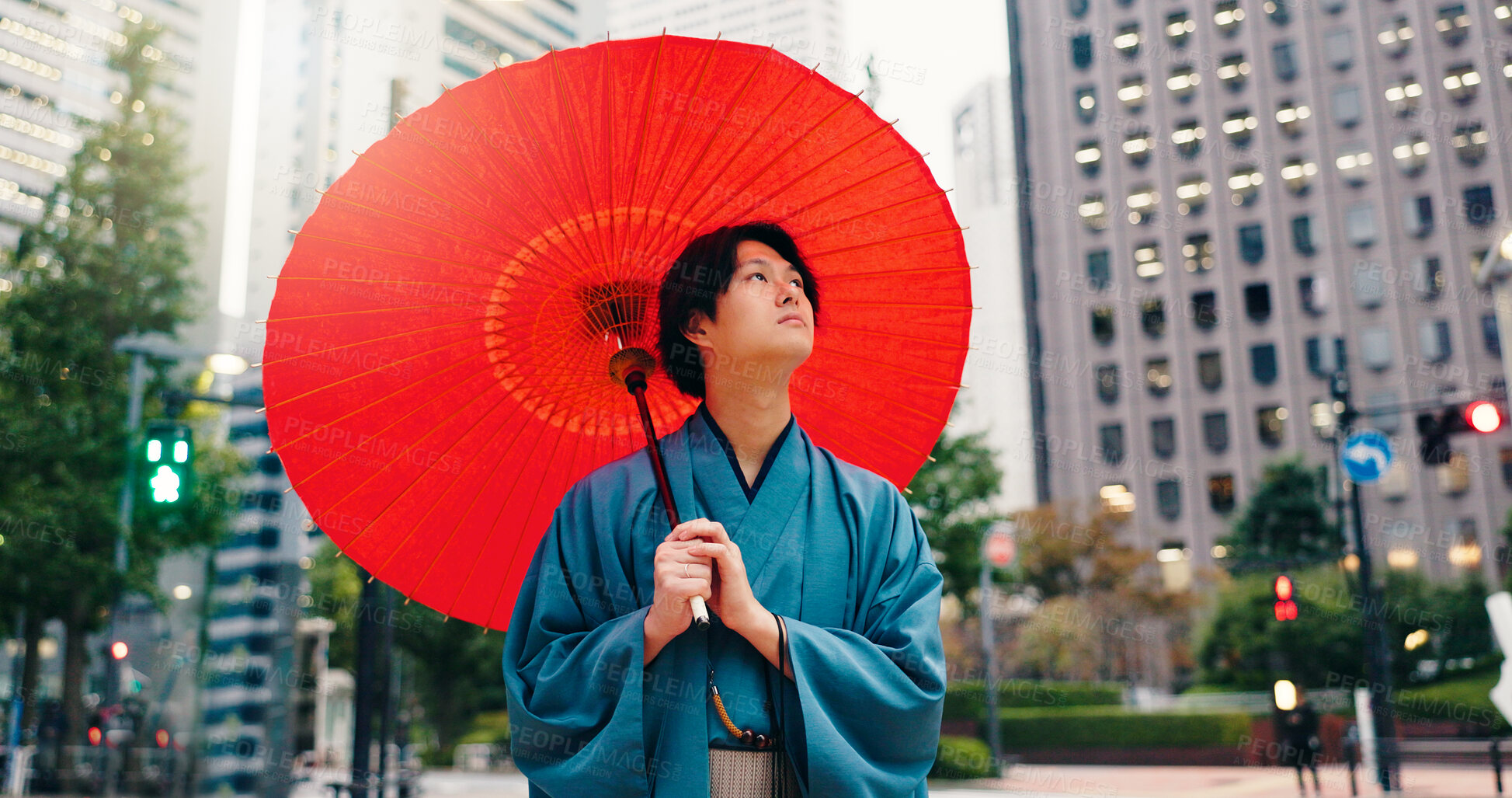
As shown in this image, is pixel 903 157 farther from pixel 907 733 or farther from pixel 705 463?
pixel 907 733

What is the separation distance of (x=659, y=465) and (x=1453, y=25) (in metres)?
58.6

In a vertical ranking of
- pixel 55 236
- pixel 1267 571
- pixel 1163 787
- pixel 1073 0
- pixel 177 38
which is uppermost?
pixel 1073 0

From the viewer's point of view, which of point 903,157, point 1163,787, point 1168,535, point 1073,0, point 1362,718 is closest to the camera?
point 903,157

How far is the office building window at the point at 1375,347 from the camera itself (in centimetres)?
4641

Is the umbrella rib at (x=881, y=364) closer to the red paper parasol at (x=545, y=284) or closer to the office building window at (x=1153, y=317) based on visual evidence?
the red paper parasol at (x=545, y=284)

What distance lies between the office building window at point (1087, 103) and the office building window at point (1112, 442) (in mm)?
16332

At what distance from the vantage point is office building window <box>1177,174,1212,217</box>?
5222 cm

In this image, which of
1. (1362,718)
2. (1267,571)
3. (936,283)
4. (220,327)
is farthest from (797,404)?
(1267,571)

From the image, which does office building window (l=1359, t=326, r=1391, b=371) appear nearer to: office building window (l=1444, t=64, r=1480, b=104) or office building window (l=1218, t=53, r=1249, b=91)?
office building window (l=1444, t=64, r=1480, b=104)

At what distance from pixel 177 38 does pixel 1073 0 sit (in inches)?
1729

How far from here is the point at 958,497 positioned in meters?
19.4

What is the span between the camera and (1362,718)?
19.2 m

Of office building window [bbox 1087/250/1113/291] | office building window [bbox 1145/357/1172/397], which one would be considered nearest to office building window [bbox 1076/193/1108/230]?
office building window [bbox 1087/250/1113/291]

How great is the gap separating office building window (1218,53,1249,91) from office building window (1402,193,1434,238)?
9.80m
